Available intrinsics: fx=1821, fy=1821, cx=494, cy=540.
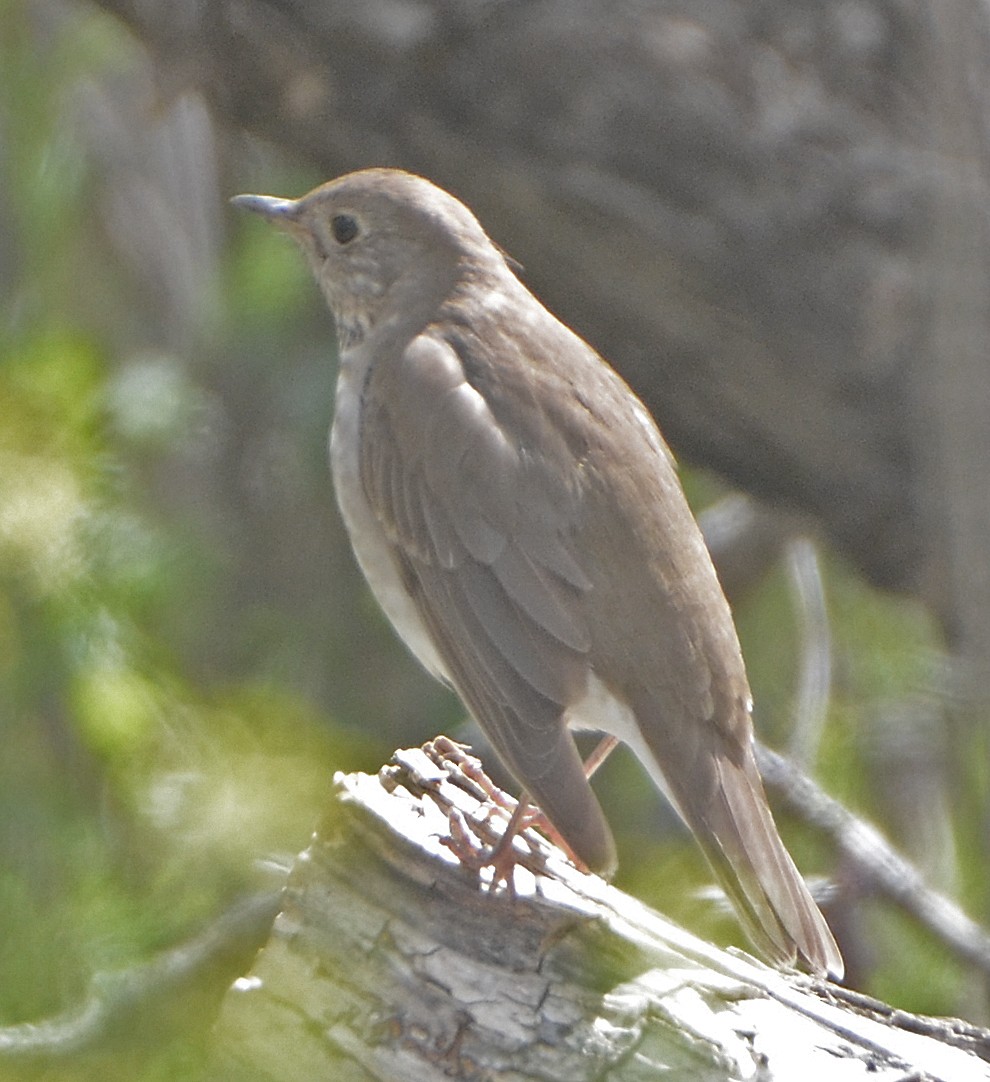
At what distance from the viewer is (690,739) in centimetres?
371

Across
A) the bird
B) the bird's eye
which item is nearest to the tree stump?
the bird

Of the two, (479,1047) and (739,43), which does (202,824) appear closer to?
(479,1047)

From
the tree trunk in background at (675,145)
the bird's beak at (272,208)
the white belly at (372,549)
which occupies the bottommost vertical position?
the white belly at (372,549)

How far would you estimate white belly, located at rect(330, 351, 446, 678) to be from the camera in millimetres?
4070

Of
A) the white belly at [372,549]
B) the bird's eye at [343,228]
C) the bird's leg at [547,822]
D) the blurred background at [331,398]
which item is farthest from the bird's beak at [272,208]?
the bird's leg at [547,822]

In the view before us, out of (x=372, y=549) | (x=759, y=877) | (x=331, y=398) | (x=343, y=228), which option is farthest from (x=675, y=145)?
(x=759, y=877)

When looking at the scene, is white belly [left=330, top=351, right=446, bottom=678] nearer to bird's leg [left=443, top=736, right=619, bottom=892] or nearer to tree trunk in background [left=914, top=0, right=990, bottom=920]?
bird's leg [left=443, top=736, right=619, bottom=892]

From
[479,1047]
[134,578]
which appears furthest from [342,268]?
[479,1047]

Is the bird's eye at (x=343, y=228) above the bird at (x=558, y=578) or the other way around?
above

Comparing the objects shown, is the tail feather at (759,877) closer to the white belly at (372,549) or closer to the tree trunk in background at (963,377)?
the tree trunk in background at (963,377)

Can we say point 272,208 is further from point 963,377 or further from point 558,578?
point 963,377

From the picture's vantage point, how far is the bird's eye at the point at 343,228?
4621 mm

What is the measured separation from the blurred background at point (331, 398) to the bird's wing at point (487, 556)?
0.38m

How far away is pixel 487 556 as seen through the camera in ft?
12.7
